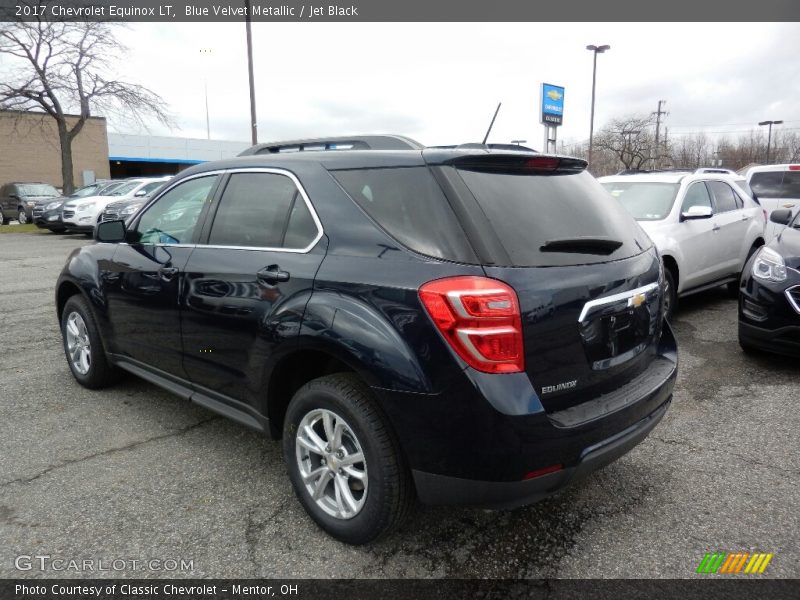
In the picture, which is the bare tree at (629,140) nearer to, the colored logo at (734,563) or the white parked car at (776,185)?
the white parked car at (776,185)

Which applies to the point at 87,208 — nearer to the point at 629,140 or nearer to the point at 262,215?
the point at 262,215

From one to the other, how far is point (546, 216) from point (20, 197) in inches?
1114

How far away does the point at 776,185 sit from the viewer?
38.6ft

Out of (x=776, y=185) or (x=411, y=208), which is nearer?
(x=411, y=208)

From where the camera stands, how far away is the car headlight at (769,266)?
485cm

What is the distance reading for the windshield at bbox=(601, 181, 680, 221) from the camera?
679 cm

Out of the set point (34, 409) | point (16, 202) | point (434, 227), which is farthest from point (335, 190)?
point (16, 202)

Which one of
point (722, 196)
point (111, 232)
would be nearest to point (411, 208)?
point (111, 232)

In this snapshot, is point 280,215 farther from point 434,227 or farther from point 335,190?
point 434,227

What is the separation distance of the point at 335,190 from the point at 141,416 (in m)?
2.36

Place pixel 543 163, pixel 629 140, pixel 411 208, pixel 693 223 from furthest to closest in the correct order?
pixel 629 140 < pixel 693 223 < pixel 543 163 < pixel 411 208

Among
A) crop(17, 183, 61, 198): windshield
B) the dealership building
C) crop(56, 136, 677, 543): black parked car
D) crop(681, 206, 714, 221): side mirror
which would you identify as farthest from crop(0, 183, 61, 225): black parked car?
crop(56, 136, 677, 543): black parked car

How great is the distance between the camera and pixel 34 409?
418cm

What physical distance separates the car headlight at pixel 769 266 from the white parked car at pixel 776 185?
7029mm
